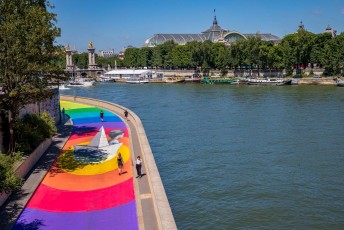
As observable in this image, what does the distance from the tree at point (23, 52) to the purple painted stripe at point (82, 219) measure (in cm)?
793

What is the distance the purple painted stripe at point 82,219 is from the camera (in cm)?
1728

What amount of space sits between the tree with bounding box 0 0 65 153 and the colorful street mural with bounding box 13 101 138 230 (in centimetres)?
431

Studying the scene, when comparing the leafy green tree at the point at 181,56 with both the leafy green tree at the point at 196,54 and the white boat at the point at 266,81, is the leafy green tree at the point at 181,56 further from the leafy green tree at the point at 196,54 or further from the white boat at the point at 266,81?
the white boat at the point at 266,81

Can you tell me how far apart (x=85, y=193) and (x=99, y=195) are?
36.1 inches

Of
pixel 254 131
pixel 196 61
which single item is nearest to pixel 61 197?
pixel 254 131

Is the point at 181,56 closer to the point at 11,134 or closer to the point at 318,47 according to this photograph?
the point at 318,47

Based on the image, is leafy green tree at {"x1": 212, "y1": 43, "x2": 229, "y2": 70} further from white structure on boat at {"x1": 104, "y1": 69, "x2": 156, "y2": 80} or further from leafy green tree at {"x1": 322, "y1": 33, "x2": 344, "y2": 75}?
leafy green tree at {"x1": 322, "y1": 33, "x2": 344, "y2": 75}

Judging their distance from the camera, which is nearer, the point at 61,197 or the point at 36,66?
the point at 61,197

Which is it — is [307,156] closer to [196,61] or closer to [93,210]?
[93,210]

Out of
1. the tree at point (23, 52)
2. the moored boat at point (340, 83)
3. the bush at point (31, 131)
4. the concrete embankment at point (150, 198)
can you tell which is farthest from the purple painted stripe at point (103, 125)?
the moored boat at point (340, 83)

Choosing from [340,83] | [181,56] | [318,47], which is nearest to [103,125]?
[340,83]

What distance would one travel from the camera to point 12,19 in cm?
2628

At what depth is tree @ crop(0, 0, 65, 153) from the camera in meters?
25.3

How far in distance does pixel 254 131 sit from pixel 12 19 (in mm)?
26597
